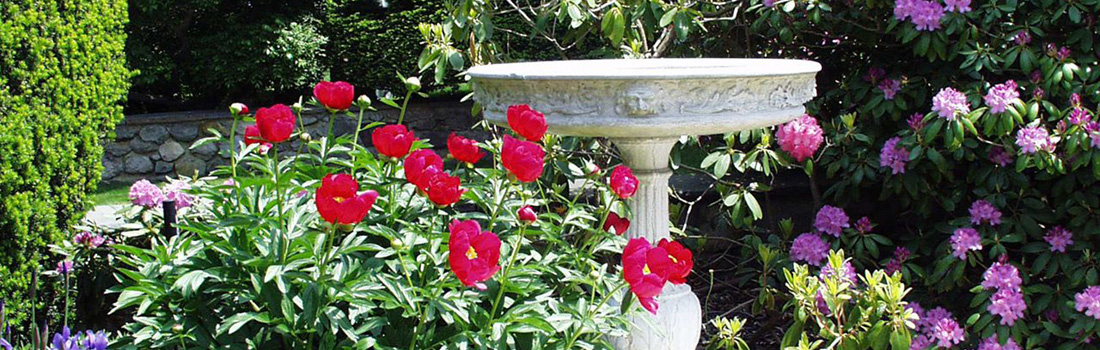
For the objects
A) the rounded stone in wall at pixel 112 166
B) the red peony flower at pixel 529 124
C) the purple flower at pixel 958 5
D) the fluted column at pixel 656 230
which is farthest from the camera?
the rounded stone in wall at pixel 112 166

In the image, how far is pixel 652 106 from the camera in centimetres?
256

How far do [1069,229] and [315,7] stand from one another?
5646 millimetres

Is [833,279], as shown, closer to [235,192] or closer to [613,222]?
[613,222]

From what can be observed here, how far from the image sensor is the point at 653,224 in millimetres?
2949

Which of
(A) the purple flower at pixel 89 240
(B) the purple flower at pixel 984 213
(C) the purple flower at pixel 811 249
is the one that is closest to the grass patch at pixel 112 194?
(A) the purple flower at pixel 89 240

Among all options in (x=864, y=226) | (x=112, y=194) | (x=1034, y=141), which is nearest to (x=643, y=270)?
(x=1034, y=141)

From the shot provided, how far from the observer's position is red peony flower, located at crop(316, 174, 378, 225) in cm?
179

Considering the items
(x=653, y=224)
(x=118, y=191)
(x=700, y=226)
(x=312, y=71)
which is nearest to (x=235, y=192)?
(x=653, y=224)

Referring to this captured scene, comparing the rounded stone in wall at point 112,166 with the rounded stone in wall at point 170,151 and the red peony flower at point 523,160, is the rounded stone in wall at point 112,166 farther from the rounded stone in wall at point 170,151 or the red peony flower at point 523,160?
the red peony flower at point 523,160

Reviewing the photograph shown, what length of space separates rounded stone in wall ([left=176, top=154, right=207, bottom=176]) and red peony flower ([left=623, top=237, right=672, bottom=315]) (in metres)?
5.75

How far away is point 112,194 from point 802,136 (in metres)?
4.59

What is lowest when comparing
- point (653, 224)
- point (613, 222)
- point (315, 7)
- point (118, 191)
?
point (118, 191)

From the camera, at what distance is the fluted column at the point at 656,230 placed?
112 inches

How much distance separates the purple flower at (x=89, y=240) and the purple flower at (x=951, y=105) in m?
2.45
